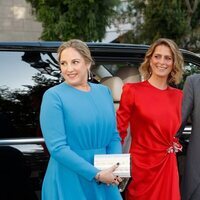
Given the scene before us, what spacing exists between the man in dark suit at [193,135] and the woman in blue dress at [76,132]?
0.71 m

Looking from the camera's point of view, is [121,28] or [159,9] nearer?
[159,9]

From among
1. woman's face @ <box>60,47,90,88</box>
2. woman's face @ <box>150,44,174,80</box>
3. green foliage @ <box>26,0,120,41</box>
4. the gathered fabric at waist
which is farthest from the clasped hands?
green foliage @ <box>26,0,120,41</box>

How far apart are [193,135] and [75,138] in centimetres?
100

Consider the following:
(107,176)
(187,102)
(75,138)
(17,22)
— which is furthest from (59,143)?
(17,22)

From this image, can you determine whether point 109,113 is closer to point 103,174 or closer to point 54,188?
point 103,174

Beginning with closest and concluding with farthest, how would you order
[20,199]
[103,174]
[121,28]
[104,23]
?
[103,174] → [20,199] → [104,23] → [121,28]

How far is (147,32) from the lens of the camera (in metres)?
16.5

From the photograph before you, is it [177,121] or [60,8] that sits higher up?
[60,8]

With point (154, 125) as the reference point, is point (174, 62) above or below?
above

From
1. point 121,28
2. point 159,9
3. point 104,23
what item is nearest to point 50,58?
point 104,23

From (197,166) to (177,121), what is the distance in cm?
38

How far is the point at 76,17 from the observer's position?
14461 mm

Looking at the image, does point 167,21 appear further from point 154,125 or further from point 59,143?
point 59,143

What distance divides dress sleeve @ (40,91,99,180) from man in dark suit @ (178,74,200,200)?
954 millimetres
